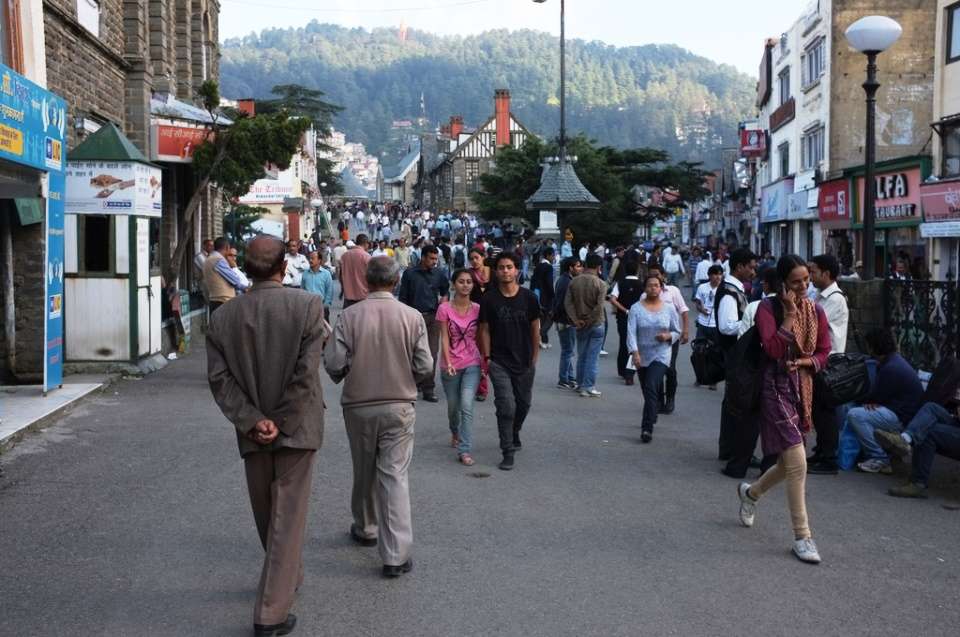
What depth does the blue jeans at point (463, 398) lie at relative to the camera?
908cm

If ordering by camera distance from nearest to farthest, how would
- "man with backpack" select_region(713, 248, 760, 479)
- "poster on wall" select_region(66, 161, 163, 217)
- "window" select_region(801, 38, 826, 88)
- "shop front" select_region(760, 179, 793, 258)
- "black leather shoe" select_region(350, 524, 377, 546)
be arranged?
"black leather shoe" select_region(350, 524, 377, 546), "man with backpack" select_region(713, 248, 760, 479), "poster on wall" select_region(66, 161, 163, 217), "window" select_region(801, 38, 826, 88), "shop front" select_region(760, 179, 793, 258)

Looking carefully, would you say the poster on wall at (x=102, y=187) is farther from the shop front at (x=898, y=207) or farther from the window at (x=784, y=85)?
the window at (x=784, y=85)

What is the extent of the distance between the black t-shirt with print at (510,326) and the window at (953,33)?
18377mm

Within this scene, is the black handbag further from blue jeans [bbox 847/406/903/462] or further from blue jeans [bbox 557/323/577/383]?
blue jeans [bbox 557/323/577/383]

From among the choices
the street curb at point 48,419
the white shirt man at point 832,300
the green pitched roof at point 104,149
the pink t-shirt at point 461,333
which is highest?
the green pitched roof at point 104,149

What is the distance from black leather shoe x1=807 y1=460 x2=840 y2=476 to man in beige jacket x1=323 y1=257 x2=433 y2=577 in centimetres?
417

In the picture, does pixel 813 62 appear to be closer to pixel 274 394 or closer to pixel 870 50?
pixel 870 50

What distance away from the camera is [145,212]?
14.1 m

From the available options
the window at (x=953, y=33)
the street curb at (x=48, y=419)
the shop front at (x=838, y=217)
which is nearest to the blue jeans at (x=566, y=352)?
the street curb at (x=48, y=419)

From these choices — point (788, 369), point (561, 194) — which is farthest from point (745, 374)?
point (561, 194)

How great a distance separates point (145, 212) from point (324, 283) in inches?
114

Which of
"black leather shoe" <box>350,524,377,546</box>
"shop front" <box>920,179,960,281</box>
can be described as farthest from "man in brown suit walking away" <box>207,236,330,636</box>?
"shop front" <box>920,179,960,281</box>

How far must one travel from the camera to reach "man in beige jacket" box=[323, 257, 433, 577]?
19.3 ft

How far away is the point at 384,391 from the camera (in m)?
6.03
